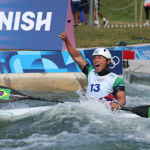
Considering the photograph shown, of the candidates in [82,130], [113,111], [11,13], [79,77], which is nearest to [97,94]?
[113,111]

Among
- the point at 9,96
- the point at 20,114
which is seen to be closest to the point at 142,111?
the point at 20,114

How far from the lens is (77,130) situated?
196 inches

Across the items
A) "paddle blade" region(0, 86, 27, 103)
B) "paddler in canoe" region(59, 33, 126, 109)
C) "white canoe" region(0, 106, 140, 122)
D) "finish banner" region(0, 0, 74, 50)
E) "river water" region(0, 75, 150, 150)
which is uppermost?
"finish banner" region(0, 0, 74, 50)

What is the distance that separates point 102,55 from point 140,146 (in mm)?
1735

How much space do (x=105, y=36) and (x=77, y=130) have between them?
396 inches

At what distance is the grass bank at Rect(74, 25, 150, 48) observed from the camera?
511 inches

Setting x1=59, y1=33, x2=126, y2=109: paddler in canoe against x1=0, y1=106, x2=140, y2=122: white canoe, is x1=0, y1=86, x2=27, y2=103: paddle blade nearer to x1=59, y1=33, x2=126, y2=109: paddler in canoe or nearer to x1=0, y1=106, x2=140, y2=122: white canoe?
x1=0, y1=106, x2=140, y2=122: white canoe

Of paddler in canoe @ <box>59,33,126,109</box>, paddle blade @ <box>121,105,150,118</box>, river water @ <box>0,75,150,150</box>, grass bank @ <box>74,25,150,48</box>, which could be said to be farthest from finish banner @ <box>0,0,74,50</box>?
paddle blade @ <box>121,105,150,118</box>

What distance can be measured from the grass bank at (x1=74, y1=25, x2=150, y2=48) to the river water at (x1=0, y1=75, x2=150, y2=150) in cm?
693

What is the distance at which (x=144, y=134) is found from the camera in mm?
Answer: 4809

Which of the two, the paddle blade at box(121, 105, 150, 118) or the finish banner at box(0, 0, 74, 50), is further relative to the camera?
the finish banner at box(0, 0, 74, 50)

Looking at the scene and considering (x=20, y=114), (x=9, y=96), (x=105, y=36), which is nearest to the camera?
(x=20, y=114)

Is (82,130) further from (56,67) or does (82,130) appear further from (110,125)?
(56,67)

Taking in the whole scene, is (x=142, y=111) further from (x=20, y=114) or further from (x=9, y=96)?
(x=9, y=96)
